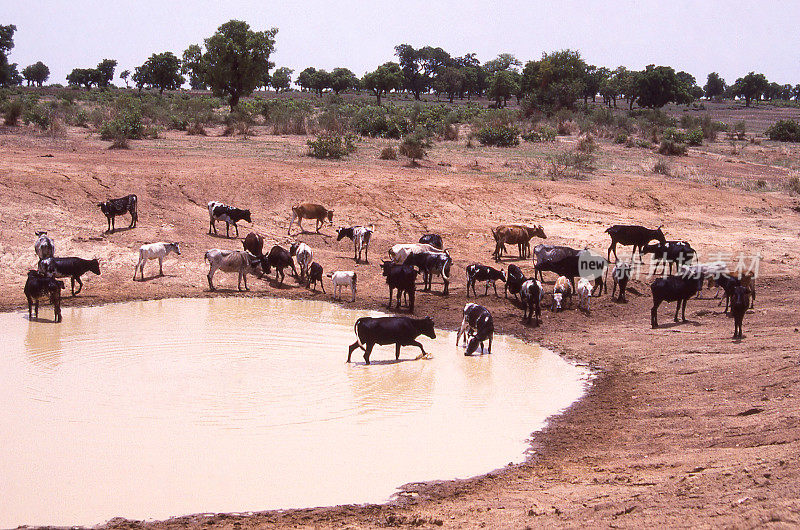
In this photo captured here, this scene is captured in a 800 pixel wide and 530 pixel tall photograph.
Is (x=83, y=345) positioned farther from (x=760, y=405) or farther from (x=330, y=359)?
(x=760, y=405)

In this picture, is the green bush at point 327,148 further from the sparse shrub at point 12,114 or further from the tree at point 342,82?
the tree at point 342,82

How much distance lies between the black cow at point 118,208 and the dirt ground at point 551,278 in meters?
0.44

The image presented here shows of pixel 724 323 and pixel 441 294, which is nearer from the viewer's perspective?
pixel 724 323

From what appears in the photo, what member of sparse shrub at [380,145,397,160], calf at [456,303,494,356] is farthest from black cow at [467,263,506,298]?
sparse shrub at [380,145,397,160]

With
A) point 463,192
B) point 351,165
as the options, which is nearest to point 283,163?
point 351,165

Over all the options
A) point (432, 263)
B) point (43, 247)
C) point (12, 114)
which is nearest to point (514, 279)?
point (432, 263)

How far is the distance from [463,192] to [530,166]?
676cm

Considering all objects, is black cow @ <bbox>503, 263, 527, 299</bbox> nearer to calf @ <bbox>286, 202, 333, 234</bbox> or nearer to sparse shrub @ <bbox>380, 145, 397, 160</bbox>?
calf @ <bbox>286, 202, 333, 234</bbox>

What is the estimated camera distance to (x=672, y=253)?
20.9 meters

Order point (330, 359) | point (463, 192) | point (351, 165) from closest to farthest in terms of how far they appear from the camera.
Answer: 1. point (330, 359)
2. point (463, 192)
3. point (351, 165)

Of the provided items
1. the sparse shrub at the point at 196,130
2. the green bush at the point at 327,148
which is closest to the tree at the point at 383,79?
the sparse shrub at the point at 196,130

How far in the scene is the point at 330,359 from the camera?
14.1 metres

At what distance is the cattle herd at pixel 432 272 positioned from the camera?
49.4ft

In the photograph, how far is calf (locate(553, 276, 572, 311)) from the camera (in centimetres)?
1814
